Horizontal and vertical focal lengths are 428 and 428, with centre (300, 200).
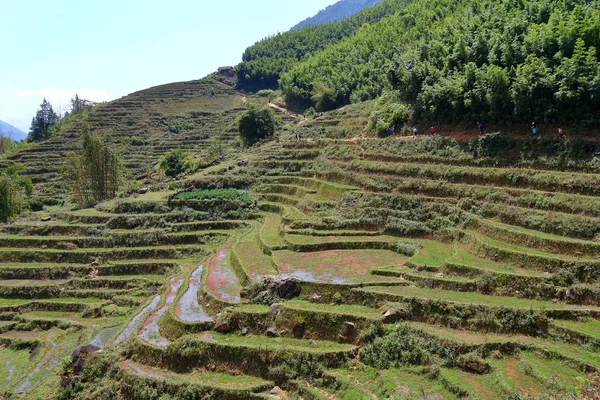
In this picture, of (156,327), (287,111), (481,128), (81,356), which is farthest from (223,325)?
(287,111)

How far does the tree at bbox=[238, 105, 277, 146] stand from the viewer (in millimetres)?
53469

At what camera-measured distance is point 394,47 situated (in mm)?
60094

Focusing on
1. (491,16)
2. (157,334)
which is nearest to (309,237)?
(157,334)

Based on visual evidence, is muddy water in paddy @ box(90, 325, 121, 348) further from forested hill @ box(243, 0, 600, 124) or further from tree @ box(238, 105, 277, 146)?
tree @ box(238, 105, 277, 146)

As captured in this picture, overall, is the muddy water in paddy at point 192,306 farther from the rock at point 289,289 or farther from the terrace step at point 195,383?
the rock at point 289,289

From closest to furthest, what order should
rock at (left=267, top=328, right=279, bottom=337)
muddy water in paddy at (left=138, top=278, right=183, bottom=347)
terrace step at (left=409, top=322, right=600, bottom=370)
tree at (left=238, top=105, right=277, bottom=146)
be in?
terrace step at (left=409, top=322, right=600, bottom=370) → rock at (left=267, top=328, right=279, bottom=337) → muddy water in paddy at (left=138, top=278, right=183, bottom=347) → tree at (left=238, top=105, right=277, bottom=146)

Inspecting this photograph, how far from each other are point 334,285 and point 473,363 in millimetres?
6386

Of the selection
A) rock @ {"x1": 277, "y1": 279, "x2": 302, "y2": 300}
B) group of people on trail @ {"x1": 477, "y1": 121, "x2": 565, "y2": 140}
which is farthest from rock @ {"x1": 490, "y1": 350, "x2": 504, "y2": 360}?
group of people on trail @ {"x1": 477, "y1": 121, "x2": 565, "y2": 140}

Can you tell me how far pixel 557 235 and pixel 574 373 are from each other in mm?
8352

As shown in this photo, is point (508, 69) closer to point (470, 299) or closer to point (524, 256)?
point (524, 256)

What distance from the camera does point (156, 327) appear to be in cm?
1997

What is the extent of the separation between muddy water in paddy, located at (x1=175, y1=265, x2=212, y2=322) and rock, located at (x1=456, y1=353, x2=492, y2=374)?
10500mm

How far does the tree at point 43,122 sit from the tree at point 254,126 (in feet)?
175

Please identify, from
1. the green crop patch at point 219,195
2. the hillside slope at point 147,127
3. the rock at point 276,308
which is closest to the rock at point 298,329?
the rock at point 276,308
